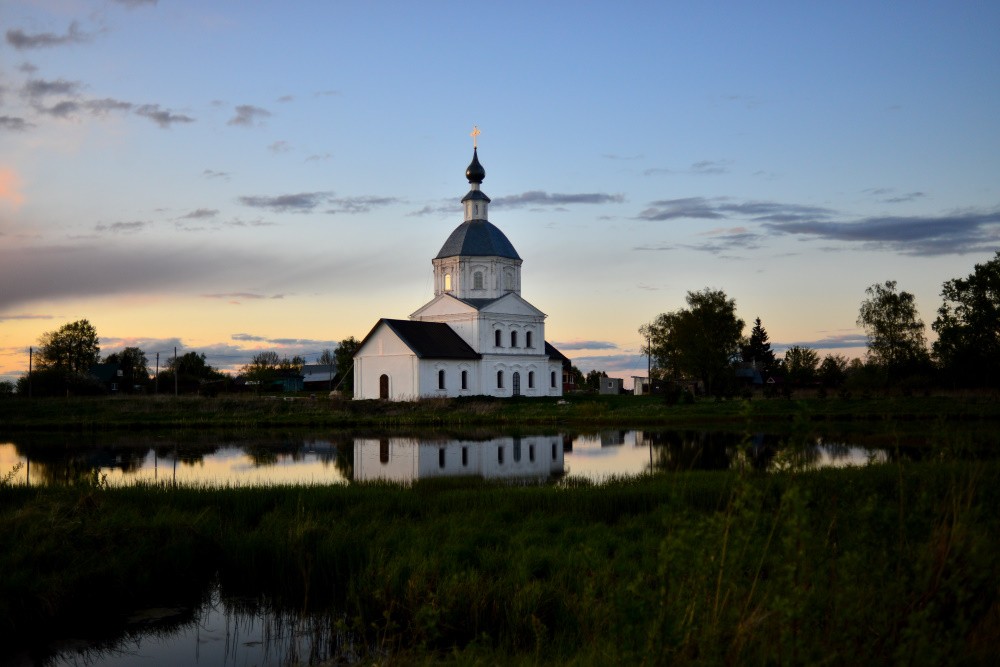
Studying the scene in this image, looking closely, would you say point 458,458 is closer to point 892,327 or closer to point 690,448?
point 690,448

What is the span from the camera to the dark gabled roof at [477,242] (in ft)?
209

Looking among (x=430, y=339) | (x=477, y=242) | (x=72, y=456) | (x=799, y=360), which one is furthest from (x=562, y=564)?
(x=799, y=360)

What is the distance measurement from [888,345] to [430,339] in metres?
34.2

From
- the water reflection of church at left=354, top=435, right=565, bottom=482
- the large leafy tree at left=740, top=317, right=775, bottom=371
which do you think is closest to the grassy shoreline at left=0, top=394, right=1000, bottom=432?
the water reflection of church at left=354, top=435, right=565, bottom=482

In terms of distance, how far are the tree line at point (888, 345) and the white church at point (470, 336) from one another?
11021mm

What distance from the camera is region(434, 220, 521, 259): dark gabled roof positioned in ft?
209

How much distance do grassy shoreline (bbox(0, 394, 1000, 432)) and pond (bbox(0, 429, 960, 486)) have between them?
5.83 metres

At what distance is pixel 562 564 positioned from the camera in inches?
370

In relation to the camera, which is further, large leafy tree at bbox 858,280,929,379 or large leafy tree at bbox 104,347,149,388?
large leafy tree at bbox 104,347,149,388

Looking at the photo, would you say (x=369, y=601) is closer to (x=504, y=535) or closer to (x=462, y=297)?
(x=504, y=535)

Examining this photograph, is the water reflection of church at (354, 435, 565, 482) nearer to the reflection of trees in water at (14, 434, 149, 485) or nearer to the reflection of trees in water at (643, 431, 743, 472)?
the reflection of trees in water at (643, 431, 743, 472)

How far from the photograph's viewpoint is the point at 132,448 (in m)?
30.2

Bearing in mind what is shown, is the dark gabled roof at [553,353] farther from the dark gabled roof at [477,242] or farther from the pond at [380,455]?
the pond at [380,455]

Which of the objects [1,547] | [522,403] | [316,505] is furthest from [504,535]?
[522,403]
